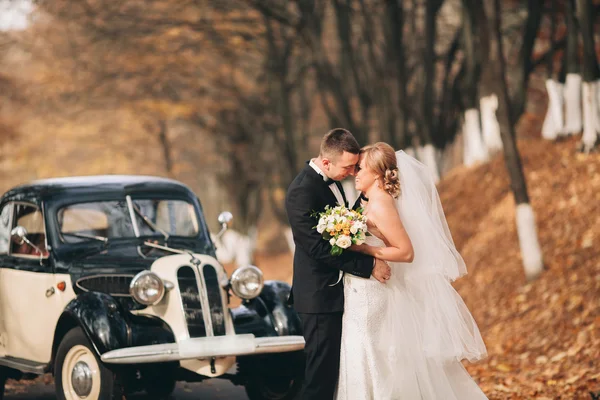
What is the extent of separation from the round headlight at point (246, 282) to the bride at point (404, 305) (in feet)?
7.00

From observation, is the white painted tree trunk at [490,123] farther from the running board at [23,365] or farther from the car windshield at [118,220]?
the running board at [23,365]

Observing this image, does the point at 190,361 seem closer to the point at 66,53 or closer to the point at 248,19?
the point at 248,19

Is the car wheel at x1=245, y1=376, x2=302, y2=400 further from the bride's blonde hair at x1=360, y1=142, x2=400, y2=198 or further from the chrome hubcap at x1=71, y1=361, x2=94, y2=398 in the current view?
the bride's blonde hair at x1=360, y1=142, x2=400, y2=198

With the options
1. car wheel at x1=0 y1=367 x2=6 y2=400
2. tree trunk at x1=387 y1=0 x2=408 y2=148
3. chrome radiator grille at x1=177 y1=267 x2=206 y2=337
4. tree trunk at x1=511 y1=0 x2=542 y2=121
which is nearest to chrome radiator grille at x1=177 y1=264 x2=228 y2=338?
chrome radiator grille at x1=177 y1=267 x2=206 y2=337

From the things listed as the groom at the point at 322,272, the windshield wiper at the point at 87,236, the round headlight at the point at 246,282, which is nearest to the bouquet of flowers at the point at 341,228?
the groom at the point at 322,272

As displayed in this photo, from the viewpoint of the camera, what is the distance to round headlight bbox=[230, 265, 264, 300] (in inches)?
365

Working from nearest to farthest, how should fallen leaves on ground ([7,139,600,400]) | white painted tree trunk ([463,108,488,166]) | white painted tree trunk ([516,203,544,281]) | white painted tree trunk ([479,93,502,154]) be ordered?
fallen leaves on ground ([7,139,600,400])
white painted tree trunk ([516,203,544,281])
white painted tree trunk ([479,93,502,154])
white painted tree trunk ([463,108,488,166])

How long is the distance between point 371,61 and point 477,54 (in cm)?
321

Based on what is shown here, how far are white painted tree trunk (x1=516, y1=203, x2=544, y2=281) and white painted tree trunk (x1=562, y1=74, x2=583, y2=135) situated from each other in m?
4.94

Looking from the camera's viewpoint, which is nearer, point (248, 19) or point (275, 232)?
point (248, 19)

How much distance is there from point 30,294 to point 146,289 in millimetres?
1585

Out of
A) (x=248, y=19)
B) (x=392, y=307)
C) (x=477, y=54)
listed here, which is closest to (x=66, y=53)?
(x=248, y=19)

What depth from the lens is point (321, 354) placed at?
22.7ft

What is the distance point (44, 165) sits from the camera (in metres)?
40.2
